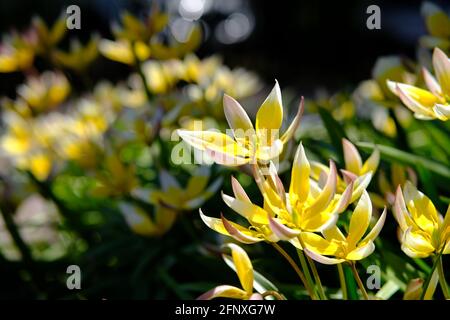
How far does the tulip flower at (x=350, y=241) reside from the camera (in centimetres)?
68

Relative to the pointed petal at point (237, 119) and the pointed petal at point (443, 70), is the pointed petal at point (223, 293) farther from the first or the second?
the pointed petal at point (443, 70)

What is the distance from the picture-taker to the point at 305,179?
70cm

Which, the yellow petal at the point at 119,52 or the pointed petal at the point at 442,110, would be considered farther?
the yellow petal at the point at 119,52

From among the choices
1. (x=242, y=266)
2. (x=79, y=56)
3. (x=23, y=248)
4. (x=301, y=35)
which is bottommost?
(x=23, y=248)

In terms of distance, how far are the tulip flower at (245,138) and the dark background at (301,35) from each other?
4506 mm

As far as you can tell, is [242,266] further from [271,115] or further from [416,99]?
[416,99]

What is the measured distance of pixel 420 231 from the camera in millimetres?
702

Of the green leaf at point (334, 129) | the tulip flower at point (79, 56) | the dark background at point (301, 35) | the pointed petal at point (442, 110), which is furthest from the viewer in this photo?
the dark background at point (301, 35)

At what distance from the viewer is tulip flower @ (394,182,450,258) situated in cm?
68

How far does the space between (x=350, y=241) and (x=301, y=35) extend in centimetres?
608

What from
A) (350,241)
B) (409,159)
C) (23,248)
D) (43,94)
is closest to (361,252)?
(350,241)

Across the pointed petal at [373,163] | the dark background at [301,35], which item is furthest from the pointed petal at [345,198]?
the dark background at [301,35]

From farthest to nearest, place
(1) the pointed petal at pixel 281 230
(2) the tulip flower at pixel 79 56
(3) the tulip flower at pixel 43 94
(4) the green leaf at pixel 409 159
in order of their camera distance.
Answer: (3) the tulip flower at pixel 43 94, (2) the tulip flower at pixel 79 56, (4) the green leaf at pixel 409 159, (1) the pointed petal at pixel 281 230

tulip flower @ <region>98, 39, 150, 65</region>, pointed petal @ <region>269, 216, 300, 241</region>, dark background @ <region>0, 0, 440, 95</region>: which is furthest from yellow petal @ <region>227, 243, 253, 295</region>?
dark background @ <region>0, 0, 440, 95</region>
